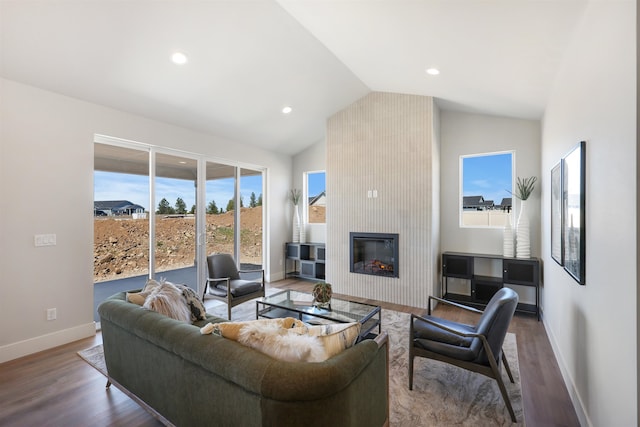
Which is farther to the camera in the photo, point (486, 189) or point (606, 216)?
point (486, 189)

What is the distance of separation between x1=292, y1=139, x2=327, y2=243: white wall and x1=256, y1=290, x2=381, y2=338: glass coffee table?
277 cm

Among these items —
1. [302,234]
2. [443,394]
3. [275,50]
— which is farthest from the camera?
[302,234]

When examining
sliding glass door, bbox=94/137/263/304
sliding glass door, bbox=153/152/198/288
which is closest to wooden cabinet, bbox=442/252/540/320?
sliding glass door, bbox=94/137/263/304

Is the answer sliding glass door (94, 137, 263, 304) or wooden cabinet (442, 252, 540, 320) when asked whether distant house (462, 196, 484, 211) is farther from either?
sliding glass door (94, 137, 263, 304)

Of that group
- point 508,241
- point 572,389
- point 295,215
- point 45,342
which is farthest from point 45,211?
point 508,241

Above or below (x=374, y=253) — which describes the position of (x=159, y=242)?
above

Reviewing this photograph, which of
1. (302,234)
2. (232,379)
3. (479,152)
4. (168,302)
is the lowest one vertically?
(232,379)

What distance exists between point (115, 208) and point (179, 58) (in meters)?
2.08

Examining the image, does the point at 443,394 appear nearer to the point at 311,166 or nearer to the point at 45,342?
the point at 45,342

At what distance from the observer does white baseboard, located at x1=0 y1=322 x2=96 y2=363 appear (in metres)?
2.94

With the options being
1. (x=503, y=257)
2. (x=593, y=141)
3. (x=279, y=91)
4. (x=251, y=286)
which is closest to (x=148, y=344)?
(x=251, y=286)

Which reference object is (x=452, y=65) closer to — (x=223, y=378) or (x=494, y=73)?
(x=494, y=73)

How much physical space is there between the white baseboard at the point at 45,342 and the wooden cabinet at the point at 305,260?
3.58 m

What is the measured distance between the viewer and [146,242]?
4242mm
